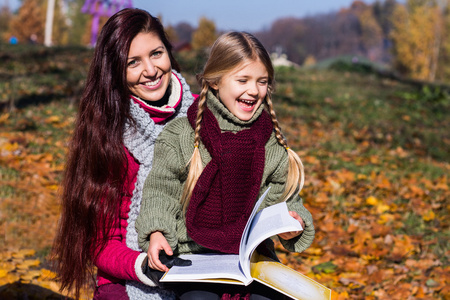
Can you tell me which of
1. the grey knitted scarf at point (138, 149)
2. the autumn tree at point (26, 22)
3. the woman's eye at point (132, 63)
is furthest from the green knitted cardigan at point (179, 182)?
the autumn tree at point (26, 22)

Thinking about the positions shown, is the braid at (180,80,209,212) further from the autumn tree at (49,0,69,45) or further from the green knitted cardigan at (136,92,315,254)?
the autumn tree at (49,0,69,45)

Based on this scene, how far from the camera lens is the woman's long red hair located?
2455mm

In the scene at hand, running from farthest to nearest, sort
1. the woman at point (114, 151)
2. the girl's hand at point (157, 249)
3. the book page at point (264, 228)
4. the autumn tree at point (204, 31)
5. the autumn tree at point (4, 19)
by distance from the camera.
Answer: the autumn tree at point (4, 19), the autumn tree at point (204, 31), the woman at point (114, 151), the girl's hand at point (157, 249), the book page at point (264, 228)

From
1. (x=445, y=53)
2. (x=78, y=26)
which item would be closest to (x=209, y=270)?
(x=445, y=53)

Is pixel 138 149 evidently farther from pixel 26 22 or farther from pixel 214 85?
pixel 26 22

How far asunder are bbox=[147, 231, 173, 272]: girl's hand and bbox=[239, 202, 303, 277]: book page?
1.19 feet

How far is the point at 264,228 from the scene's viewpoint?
1897mm

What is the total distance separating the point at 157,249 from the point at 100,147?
626mm

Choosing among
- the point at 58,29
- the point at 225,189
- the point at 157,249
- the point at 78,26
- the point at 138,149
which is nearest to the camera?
the point at 157,249

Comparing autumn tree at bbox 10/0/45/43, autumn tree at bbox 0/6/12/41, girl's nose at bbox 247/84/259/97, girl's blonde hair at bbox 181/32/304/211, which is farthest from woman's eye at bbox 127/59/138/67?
autumn tree at bbox 0/6/12/41

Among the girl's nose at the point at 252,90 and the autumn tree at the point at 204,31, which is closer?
the girl's nose at the point at 252,90

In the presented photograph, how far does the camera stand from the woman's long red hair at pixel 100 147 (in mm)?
2455

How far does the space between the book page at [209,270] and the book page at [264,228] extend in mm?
56

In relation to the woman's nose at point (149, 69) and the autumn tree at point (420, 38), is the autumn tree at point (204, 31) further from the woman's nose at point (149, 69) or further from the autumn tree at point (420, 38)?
the woman's nose at point (149, 69)
